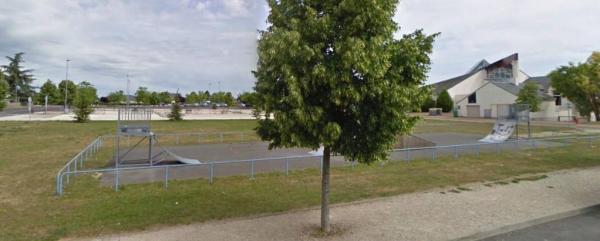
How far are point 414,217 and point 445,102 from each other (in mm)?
64700

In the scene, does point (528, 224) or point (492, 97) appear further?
point (492, 97)

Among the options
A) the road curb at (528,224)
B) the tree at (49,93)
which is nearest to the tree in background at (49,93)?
the tree at (49,93)

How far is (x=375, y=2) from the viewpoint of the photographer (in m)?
4.80

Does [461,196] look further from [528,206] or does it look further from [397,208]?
[397,208]

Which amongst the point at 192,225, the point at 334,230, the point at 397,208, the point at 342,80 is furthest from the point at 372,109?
the point at 192,225

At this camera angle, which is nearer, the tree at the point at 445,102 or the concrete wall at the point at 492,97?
the concrete wall at the point at 492,97

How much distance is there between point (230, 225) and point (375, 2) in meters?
4.31

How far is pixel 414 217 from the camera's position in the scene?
6645 millimetres

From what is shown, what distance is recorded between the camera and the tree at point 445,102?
65.9 metres

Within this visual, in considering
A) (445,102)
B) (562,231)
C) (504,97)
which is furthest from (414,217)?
(445,102)

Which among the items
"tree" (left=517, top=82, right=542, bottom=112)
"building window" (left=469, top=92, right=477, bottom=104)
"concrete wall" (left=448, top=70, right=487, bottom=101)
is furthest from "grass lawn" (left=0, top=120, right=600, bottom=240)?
"concrete wall" (left=448, top=70, right=487, bottom=101)

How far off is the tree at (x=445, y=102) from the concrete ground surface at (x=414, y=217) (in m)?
60.5

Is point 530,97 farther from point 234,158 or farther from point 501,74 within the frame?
point 234,158

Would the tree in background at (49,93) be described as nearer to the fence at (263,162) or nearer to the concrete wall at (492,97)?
the fence at (263,162)
